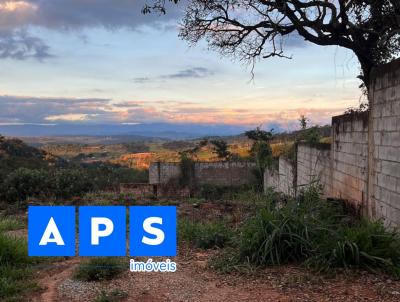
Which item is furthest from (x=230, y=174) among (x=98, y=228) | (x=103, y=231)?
(x=98, y=228)

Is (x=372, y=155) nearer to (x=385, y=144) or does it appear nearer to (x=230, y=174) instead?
(x=385, y=144)

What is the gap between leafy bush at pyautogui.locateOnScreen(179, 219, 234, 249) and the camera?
278 inches

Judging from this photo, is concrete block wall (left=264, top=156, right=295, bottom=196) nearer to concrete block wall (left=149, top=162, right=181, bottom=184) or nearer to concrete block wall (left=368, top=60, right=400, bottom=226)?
concrete block wall (left=149, top=162, right=181, bottom=184)

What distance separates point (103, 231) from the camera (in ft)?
18.6

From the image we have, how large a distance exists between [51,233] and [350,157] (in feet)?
17.5

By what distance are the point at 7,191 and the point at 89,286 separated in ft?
33.2

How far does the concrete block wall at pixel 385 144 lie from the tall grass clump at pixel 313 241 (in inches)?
32.2

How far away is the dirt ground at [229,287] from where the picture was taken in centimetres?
466

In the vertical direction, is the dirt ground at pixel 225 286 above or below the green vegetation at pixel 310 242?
below

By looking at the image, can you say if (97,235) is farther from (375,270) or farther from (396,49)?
(396,49)

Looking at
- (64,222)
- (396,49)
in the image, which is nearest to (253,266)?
(64,222)

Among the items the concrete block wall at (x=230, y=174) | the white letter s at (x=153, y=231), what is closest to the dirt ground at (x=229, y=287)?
the white letter s at (x=153, y=231)

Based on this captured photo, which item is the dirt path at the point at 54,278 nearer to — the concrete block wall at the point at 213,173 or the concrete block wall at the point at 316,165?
the concrete block wall at the point at 316,165

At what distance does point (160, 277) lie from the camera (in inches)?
218
